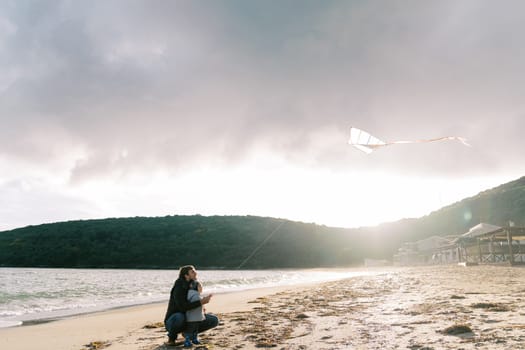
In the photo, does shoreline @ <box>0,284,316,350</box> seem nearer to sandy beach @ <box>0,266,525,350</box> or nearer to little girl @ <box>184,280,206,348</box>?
sandy beach @ <box>0,266,525,350</box>

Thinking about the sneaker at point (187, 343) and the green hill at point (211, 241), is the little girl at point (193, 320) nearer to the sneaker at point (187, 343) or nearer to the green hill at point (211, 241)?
the sneaker at point (187, 343)

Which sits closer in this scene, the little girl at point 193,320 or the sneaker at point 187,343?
the sneaker at point 187,343

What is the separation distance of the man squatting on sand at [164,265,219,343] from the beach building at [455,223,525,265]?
28.0 meters

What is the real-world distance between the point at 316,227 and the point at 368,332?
146634mm

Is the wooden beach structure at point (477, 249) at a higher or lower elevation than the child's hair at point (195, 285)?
lower

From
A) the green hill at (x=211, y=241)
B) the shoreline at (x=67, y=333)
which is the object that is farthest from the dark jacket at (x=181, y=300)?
the green hill at (x=211, y=241)

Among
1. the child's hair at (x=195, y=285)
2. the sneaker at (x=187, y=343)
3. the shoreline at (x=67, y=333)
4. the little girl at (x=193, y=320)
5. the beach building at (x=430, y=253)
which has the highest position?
the child's hair at (x=195, y=285)

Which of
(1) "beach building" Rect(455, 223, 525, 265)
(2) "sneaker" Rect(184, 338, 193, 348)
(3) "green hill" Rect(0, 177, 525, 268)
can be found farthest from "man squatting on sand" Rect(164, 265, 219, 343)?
(3) "green hill" Rect(0, 177, 525, 268)

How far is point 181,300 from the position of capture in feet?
20.9

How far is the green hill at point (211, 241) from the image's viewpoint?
117688mm

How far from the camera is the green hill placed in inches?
4633

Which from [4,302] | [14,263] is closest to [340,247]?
[14,263]

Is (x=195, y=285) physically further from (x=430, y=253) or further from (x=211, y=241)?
(x=211, y=241)

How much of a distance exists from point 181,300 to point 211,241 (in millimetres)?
136701
